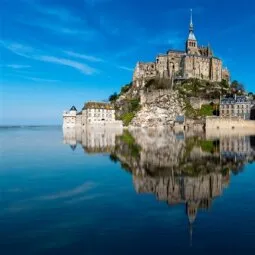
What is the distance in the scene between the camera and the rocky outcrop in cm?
10038

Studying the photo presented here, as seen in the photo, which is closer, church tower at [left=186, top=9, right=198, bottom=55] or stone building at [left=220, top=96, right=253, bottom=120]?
stone building at [left=220, top=96, right=253, bottom=120]

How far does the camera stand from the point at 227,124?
279 feet

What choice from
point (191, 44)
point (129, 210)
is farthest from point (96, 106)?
point (129, 210)

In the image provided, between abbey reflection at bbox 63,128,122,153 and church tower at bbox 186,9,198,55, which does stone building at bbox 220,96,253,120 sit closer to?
church tower at bbox 186,9,198,55

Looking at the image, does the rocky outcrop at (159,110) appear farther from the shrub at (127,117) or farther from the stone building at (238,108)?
the stone building at (238,108)

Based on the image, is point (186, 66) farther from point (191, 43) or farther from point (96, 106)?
point (96, 106)

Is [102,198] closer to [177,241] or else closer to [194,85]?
[177,241]

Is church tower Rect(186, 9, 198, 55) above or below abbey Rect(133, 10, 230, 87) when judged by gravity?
above

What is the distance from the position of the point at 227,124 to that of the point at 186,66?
95.0 ft

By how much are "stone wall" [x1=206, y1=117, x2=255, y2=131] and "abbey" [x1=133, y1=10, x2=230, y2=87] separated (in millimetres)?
25749

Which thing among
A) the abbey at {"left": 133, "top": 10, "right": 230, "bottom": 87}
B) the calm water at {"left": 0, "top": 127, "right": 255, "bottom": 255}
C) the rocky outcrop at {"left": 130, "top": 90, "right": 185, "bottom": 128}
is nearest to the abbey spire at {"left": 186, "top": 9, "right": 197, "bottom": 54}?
the abbey at {"left": 133, "top": 10, "right": 230, "bottom": 87}

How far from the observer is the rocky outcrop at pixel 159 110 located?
100 metres

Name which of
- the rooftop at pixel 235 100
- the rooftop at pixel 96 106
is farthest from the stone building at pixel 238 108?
the rooftop at pixel 96 106

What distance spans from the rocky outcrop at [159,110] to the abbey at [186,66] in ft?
24.8
